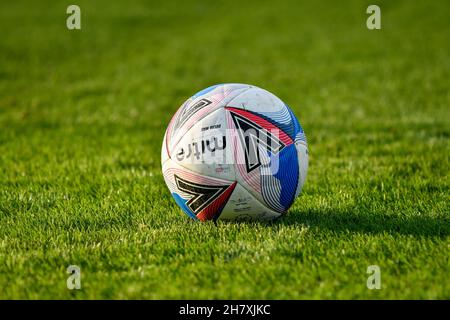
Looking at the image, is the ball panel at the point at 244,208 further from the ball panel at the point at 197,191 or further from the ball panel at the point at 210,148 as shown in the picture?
the ball panel at the point at 210,148

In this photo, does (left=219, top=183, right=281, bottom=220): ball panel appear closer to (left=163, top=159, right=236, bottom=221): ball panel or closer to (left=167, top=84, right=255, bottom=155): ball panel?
(left=163, top=159, right=236, bottom=221): ball panel

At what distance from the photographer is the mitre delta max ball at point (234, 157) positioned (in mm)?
5480

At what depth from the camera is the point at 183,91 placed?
1416 centimetres

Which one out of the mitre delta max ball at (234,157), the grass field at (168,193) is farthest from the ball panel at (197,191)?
the grass field at (168,193)

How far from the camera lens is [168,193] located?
6.93m

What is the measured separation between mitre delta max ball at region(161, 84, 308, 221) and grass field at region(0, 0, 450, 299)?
0.72 ft

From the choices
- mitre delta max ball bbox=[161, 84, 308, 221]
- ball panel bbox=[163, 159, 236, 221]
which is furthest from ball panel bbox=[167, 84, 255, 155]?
ball panel bbox=[163, 159, 236, 221]

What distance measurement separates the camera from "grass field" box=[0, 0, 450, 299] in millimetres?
4727

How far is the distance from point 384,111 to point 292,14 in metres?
14.8

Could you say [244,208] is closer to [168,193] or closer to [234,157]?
[234,157]

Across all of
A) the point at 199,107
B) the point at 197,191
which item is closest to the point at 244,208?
the point at 197,191

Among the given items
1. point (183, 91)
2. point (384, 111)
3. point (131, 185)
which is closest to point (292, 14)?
point (183, 91)

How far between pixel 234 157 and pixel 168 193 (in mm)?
1664
